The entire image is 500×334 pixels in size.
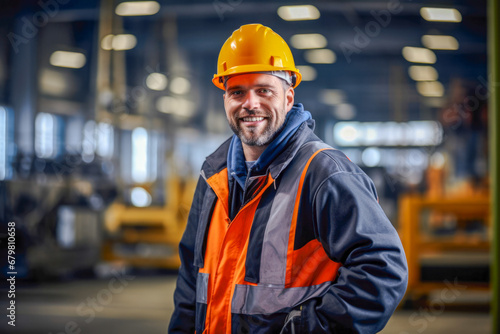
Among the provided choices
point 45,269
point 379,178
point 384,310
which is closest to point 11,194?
point 45,269

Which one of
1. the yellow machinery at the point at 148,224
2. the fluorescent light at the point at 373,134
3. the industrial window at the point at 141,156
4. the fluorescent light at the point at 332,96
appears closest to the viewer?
the yellow machinery at the point at 148,224

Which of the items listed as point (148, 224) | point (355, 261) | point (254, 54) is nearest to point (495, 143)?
point (254, 54)

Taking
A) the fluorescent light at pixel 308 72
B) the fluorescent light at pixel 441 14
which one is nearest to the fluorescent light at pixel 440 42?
the fluorescent light at pixel 441 14

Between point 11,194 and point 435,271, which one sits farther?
point 435,271

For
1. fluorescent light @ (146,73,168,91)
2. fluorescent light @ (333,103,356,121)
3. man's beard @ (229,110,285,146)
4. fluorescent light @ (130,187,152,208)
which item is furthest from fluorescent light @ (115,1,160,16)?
fluorescent light @ (333,103,356,121)

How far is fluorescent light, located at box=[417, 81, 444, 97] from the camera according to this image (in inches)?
809

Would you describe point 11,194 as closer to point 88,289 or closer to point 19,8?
point 88,289

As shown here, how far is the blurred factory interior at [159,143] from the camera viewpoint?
6109 millimetres

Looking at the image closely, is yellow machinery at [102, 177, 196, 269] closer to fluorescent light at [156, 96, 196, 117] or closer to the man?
the man

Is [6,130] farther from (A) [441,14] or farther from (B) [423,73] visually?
(B) [423,73]

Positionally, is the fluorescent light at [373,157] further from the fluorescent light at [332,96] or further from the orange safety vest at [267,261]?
the orange safety vest at [267,261]

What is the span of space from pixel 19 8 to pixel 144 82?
27.1 ft

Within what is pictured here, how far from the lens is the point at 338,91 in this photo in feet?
80.5

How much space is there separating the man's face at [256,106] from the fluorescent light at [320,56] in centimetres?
1608
